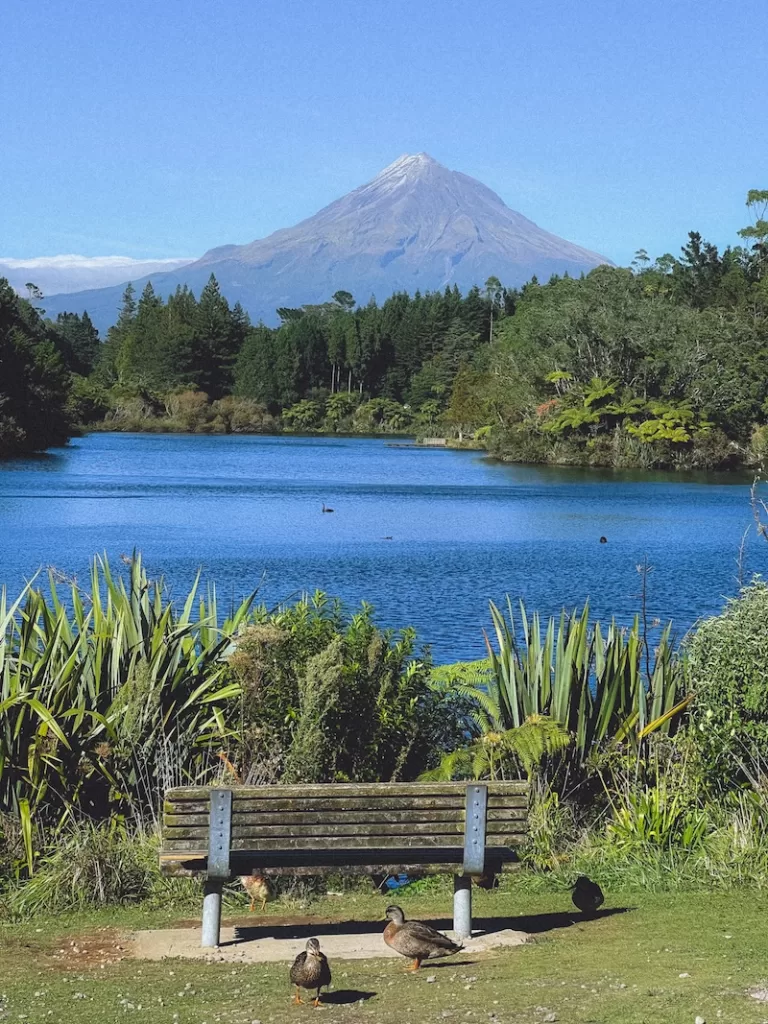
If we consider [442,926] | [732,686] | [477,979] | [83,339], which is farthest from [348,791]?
[83,339]

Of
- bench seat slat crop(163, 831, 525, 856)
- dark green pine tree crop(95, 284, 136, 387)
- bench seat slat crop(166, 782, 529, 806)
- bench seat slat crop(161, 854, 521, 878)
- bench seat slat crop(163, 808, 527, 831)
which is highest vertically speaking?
dark green pine tree crop(95, 284, 136, 387)

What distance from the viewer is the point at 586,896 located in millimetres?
6613

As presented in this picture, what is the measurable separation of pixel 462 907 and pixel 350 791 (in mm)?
734

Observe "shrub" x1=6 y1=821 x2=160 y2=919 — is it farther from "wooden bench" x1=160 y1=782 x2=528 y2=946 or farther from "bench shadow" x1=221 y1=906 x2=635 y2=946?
"wooden bench" x1=160 y1=782 x2=528 y2=946

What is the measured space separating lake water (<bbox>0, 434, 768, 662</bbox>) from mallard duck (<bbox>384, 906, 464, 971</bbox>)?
4767 millimetres

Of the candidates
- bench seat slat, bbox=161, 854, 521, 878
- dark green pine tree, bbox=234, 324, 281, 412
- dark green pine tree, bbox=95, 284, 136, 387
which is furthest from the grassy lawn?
dark green pine tree, bbox=95, 284, 136, 387

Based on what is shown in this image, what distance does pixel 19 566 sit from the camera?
29.5 metres

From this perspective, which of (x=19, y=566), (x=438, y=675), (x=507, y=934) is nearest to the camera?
(x=507, y=934)

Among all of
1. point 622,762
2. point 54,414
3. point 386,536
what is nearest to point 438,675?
point 622,762

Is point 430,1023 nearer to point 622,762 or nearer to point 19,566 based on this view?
point 622,762

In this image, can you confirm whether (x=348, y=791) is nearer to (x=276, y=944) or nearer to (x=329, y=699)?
(x=276, y=944)

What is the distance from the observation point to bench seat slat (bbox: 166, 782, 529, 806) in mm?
6137

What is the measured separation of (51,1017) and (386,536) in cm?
3385

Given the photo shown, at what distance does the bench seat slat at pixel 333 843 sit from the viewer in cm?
616
